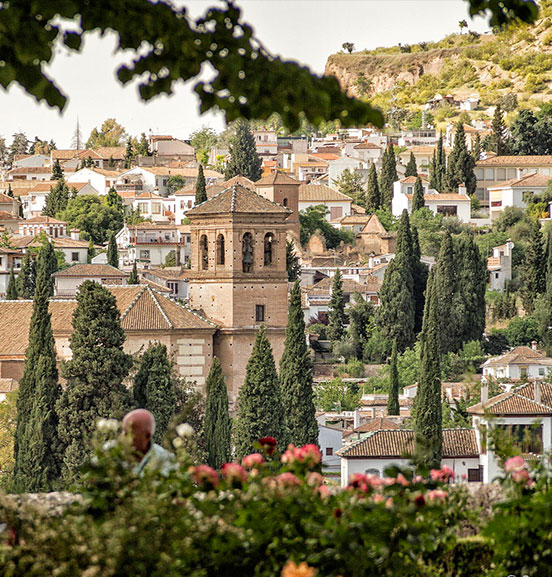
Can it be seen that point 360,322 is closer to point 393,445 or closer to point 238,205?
point 238,205

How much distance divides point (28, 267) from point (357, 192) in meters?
33.3

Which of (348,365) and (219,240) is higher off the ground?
(219,240)

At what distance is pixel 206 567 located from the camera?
22.0ft

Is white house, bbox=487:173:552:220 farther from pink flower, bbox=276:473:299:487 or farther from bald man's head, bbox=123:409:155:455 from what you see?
pink flower, bbox=276:473:299:487

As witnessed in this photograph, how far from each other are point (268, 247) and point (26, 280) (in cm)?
1893

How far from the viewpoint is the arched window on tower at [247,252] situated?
1716 inches

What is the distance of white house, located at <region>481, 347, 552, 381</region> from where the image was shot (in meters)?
56.5

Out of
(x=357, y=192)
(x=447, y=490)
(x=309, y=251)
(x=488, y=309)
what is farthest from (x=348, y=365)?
(x=447, y=490)

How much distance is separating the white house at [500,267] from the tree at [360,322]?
28.2 feet

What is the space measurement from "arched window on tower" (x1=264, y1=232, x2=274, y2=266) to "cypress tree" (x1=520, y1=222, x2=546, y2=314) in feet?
83.1

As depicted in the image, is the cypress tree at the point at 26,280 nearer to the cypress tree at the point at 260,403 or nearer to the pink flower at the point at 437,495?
the cypress tree at the point at 260,403

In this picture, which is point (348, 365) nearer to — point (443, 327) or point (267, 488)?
point (443, 327)

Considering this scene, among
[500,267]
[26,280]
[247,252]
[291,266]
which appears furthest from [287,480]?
[500,267]

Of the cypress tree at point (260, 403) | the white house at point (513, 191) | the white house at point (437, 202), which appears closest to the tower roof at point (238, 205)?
the cypress tree at point (260, 403)
